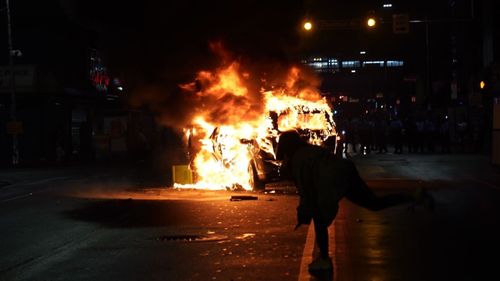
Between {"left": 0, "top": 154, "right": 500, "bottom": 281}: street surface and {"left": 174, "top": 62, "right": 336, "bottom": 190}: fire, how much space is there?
122 centimetres

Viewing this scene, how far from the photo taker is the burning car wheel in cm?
1719

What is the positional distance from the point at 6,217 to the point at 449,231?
26.0ft

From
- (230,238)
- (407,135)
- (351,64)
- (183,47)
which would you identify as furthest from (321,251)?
(351,64)

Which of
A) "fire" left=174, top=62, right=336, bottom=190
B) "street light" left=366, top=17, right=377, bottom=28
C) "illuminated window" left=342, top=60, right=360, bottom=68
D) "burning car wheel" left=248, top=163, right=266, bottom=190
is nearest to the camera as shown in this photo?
"burning car wheel" left=248, top=163, right=266, bottom=190

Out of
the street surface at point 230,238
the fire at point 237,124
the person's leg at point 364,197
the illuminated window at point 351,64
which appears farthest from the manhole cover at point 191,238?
the illuminated window at point 351,64

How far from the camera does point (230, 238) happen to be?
10039mm

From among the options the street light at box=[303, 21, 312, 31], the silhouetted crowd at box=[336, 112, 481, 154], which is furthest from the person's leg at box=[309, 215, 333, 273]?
the silhouetted crowd at box=[336, 112, 481, 154]

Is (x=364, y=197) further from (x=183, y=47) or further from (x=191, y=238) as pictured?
(x=183, y=47)

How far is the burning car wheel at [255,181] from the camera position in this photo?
17188 mm

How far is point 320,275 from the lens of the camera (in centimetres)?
747

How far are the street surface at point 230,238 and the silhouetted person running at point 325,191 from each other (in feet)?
0.93

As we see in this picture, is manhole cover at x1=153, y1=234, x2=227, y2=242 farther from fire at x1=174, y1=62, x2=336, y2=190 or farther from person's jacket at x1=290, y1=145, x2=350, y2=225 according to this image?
fire at x1=174, y1=62, x2=336, y2=190

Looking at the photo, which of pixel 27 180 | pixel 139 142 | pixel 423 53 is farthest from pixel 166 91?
pixel 423 53

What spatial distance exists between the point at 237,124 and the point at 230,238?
335 inches
